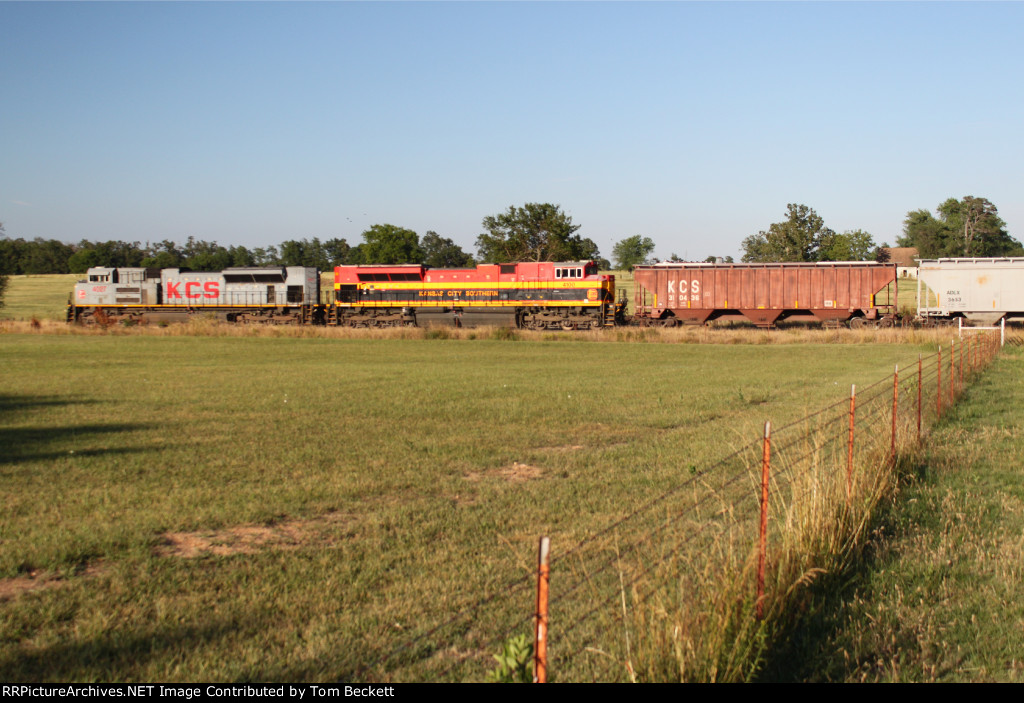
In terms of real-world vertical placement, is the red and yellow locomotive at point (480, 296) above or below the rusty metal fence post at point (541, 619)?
above

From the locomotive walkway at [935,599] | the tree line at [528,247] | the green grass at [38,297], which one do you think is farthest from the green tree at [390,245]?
the locomotive walkway at [935,599]

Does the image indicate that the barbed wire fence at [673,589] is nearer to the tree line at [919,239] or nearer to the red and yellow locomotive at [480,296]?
the red and yellow locomotive at [480,296]

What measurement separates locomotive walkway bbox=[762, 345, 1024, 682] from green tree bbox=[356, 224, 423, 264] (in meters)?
102

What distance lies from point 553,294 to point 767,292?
11.5 m

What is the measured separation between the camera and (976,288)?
130ft

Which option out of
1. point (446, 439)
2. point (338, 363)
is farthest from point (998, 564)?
point (338, 363)

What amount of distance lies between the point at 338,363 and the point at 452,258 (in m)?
114

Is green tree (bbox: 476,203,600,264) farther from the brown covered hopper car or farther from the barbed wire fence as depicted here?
the barbed wire fence

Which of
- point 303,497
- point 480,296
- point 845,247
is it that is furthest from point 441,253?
point 303,497

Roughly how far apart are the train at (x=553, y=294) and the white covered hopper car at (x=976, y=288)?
5cm

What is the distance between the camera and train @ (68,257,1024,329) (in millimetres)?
40469

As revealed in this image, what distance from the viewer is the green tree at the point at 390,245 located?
358 feet

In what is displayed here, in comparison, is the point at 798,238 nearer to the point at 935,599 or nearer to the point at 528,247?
the point at 528,247

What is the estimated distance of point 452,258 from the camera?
141625 mm
